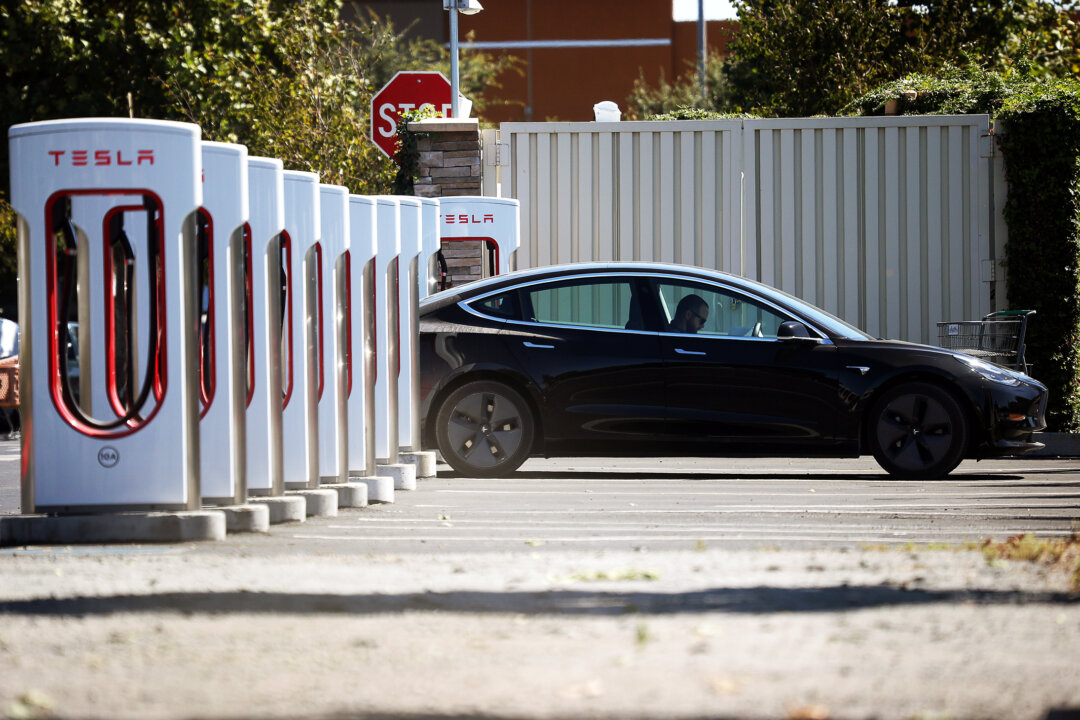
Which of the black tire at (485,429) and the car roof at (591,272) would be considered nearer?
the black tire at (485,429)

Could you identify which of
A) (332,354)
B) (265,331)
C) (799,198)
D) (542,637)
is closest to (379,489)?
(332,354)

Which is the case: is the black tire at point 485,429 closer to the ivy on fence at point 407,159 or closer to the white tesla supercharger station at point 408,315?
the white tesla supercharger station at point 408,315

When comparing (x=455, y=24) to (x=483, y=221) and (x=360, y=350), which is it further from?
(x=360, y=350)

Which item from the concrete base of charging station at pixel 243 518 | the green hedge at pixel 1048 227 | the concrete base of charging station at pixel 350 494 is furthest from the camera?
the green hedge at pixel 1048 227

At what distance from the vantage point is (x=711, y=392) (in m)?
12.0

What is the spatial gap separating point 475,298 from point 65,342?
4.86 metres

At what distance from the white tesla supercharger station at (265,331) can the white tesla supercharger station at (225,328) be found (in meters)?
0.45

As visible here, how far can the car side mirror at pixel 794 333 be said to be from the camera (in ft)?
39.2

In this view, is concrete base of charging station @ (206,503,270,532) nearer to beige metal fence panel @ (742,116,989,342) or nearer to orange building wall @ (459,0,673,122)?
beige metal fence panel @ (742,116,989,342)

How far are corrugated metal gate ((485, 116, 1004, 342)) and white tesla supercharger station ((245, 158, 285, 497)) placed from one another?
8488mm

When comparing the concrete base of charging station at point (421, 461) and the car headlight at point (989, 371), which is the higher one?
the car headlight at point (989, 371)

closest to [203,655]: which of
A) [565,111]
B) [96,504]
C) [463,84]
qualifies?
[96,504]

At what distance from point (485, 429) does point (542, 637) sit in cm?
702

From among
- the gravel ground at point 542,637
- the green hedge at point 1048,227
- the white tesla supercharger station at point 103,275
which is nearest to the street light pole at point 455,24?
the green hedge at point 1048,227
